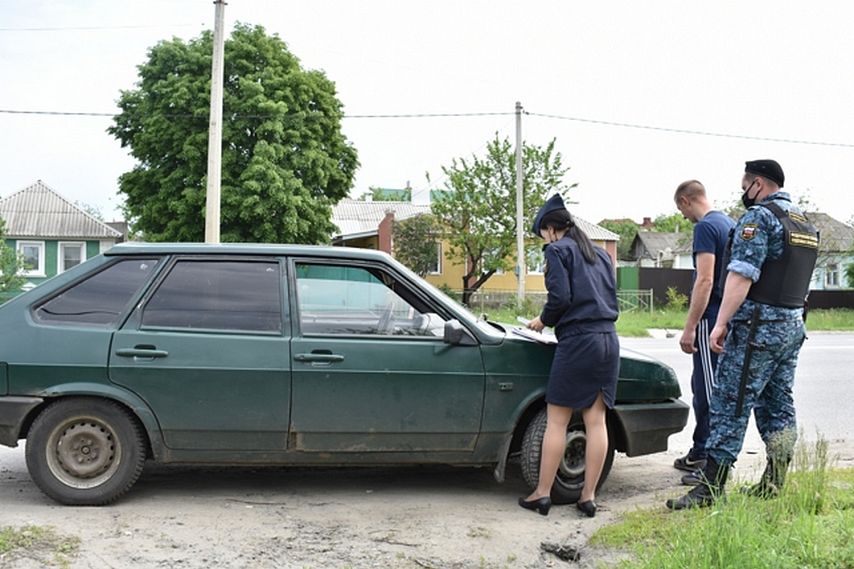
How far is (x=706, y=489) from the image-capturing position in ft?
15.1

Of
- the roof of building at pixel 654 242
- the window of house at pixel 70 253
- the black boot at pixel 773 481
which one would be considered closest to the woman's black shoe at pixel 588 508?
the black boot at pixel 773 481

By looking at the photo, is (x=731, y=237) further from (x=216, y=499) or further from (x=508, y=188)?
(x=508, y=188)

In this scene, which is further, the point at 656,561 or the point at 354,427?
the point at 354,427

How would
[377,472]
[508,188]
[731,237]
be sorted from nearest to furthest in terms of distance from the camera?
[731,237] → [377,472] → [508,188]

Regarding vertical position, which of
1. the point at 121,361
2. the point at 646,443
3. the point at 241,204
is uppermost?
the point at 241,204

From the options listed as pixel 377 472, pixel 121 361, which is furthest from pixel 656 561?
pixel 121 361

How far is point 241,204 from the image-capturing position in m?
29.9

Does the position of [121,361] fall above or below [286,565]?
above

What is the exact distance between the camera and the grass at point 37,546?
12.8 feet

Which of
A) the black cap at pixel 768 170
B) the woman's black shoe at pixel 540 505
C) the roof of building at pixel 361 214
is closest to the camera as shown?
the black cap at pixel 768 170

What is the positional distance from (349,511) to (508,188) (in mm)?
29968

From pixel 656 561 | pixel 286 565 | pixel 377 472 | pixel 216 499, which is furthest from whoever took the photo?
pixel 377 472

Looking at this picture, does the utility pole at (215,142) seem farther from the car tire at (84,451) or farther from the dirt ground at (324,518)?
the car tire at (84,451)

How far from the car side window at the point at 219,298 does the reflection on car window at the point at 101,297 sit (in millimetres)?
155
